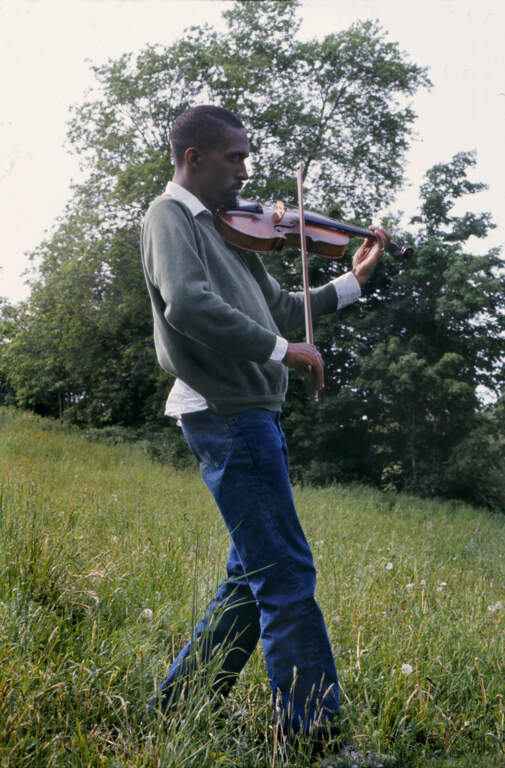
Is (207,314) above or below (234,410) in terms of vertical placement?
above

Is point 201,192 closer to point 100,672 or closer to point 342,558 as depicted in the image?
point 100,672

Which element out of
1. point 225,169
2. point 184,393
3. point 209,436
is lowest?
point 209,436

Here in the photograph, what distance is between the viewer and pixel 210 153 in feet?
7.33

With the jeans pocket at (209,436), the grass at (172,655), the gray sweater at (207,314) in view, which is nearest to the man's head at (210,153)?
the gray sweater at (207,314)

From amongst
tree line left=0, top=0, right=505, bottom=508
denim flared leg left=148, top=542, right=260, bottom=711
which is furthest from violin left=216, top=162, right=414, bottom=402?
tree line left=0, top=0, right=505, bottom=508

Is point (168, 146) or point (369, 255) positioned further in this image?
point (168, 146)

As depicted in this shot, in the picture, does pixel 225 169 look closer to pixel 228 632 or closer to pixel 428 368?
pixel 228 632

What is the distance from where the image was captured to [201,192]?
89.7 inches

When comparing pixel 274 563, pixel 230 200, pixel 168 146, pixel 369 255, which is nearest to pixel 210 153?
pixel 230 200

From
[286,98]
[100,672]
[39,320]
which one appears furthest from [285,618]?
[39,320]

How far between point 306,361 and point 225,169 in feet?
2.38

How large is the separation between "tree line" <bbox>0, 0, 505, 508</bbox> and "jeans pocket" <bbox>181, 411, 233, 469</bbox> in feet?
34.4

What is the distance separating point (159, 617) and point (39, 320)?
18.6 metres

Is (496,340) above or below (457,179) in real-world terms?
below
